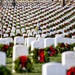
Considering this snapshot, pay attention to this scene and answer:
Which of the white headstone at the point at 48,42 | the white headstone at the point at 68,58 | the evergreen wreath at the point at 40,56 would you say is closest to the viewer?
the white headstone at the point at 68,58

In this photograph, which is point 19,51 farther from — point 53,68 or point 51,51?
Result: point 53,68

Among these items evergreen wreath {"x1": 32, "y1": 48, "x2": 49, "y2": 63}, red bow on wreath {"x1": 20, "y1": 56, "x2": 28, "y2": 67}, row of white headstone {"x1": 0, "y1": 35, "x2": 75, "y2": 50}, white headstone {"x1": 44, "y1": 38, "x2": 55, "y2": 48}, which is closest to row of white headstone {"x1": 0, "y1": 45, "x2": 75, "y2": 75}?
red bow on wreath {"x1": 20, "y1": 56, "x2": 28, "y2": 67}

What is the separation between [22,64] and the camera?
13.6m

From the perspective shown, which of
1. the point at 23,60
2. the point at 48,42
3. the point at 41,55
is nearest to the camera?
the point at 23,60

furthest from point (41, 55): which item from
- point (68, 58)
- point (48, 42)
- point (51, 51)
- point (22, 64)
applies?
point (68, 58)

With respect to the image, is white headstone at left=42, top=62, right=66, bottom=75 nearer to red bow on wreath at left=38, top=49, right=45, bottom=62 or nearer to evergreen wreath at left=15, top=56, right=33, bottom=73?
evergreen wreath at left=15, top=56, right=33, bottom=73

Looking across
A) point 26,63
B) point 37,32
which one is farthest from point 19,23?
point 26,63

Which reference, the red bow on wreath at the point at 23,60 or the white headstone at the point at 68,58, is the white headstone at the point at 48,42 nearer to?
the red bow on wreath at the point at 23,60

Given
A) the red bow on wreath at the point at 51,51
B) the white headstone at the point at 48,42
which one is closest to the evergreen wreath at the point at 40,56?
the red bow on wreath at the point at 51,51

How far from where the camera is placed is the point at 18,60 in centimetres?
1354

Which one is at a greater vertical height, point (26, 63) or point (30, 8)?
point (30, 8)

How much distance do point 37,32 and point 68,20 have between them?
6.64 metres

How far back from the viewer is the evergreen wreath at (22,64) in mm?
13502

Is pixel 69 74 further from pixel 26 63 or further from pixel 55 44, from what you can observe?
pixel 55 44
